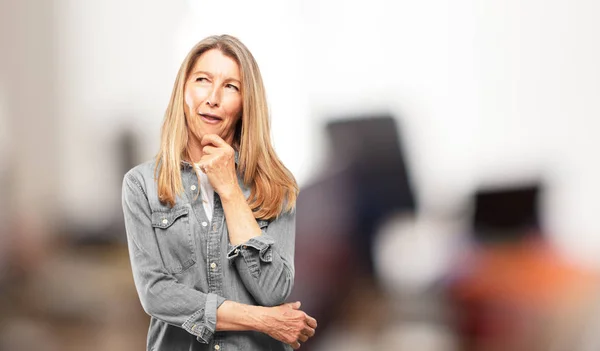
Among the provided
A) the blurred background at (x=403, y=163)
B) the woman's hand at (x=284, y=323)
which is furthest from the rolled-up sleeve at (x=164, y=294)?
the blurred background at (x=403, y=163)

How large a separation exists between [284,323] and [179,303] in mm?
219

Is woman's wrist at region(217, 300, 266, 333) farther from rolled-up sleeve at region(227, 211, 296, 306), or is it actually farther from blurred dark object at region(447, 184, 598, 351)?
blurred dark object at region(447, 184, 598, 351)

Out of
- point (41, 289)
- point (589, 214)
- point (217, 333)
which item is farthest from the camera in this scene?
point (41, 289)

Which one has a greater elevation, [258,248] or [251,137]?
[251,137]

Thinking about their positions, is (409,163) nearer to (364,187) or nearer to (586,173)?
(364,187)

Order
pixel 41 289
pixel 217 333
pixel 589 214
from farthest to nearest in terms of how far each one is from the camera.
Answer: pixel 41 289
pixel 589 214
pixel 217 333

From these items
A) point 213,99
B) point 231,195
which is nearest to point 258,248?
point 231,195

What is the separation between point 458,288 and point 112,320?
120cm

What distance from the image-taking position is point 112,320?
101 inches

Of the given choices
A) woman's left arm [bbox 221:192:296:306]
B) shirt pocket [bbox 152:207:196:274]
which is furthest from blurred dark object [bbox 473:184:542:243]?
shirt pocket [bbox 152:207:196:274]

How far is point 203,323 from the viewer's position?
145 centimetres

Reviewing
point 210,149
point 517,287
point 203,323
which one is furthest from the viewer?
point 517,287

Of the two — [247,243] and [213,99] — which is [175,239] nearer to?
[247,243]

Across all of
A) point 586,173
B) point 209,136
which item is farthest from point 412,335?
point 209,136
